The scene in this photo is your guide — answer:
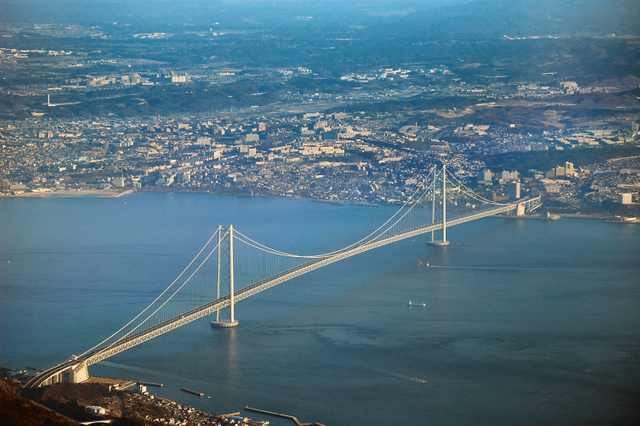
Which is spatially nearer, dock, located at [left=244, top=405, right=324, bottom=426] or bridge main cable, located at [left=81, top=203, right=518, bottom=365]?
dock, located at [left=244, top=405, right=324, bottom=426]

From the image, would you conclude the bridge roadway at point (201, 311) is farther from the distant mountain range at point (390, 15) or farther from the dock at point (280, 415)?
the distant mountain range at point (390, 15)

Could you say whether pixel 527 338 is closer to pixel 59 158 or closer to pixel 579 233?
pixel 579 233

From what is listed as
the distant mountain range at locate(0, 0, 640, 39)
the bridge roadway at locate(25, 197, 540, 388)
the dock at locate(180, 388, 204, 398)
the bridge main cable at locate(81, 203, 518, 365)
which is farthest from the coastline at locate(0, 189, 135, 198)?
the distant mountain range at locate(0, 0, 640, 39)

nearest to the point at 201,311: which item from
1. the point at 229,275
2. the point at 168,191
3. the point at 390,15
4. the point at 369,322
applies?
the point at 229,275

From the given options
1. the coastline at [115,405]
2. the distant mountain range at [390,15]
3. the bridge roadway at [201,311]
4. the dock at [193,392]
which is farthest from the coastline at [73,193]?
the distant mountain range at [390,15]

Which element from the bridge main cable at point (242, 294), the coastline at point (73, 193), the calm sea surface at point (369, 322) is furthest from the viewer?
the coastline at point (73, 193)

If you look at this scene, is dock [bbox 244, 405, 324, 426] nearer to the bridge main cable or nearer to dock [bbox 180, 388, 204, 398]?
dock [bbox 180, 388, 204, 398]
